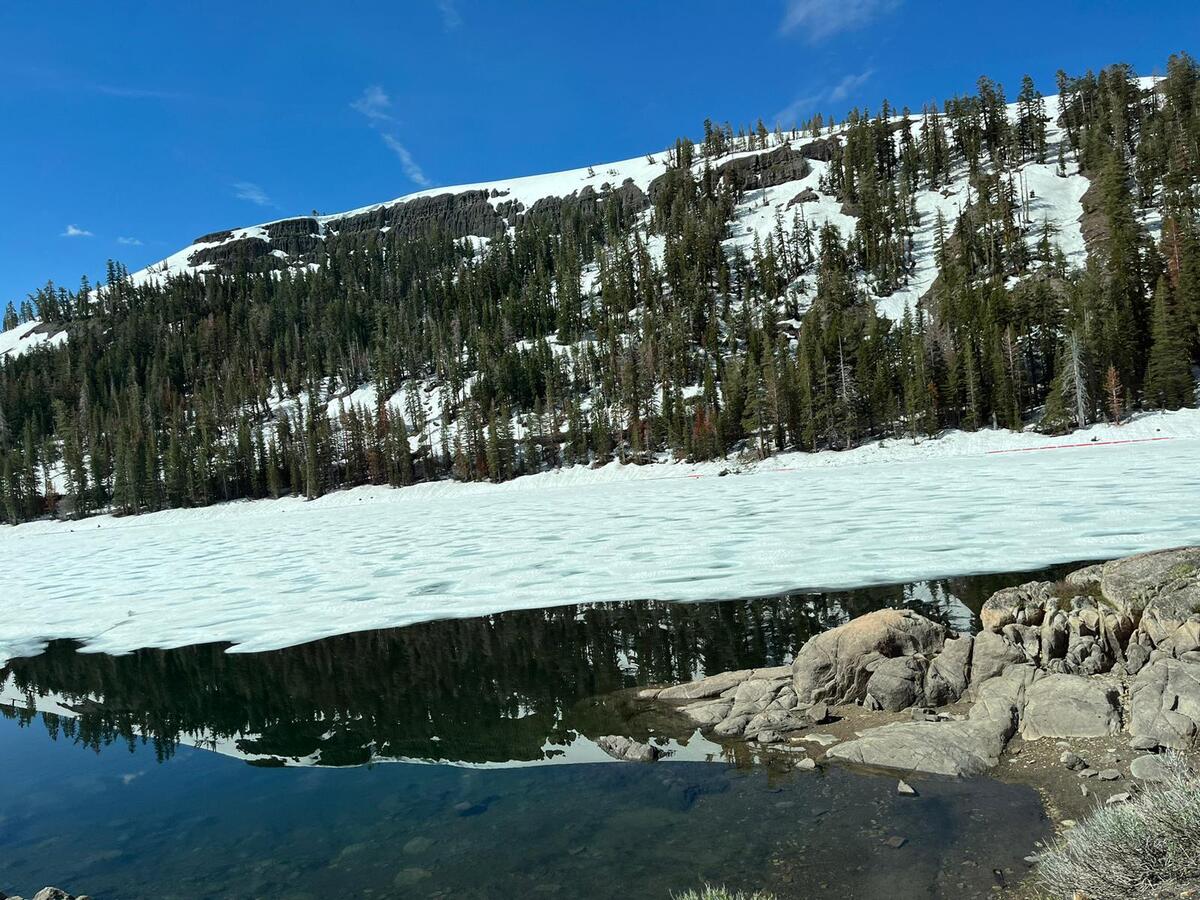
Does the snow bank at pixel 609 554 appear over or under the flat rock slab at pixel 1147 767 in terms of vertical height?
over

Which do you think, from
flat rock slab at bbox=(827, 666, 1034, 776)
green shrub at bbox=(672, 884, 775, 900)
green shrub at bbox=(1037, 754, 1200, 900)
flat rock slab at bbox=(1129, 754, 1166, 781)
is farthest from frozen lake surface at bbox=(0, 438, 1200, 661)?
green shrub at bbox=(1037, 754, 1200, 900)

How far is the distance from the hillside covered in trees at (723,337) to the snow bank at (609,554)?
35750 millimetres

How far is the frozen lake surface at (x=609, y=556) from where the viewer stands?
61.7 ft

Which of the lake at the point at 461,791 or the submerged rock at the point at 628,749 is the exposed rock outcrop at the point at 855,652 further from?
the submerged rock at the point at 628,749

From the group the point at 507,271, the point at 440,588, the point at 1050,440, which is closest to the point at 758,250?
the point at 507,271

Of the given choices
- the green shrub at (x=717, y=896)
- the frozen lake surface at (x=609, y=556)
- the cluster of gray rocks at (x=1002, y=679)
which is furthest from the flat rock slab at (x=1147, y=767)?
the frozen lake surface at (x=609, y=556)

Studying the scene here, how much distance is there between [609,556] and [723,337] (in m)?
110

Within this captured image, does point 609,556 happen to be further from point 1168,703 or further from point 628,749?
point 1168,703

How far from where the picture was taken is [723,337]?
426 ft

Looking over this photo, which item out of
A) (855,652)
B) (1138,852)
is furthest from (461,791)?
(1138,852)

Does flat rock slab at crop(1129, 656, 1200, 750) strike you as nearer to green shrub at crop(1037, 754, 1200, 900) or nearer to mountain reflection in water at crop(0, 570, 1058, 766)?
green shrub at crop(1037, 754, 1200, 900)

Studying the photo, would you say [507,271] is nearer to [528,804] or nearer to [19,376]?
[19,376]

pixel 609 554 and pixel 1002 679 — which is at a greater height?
pixel 609 554

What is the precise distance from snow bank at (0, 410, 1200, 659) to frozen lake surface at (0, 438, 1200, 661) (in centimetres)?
13
